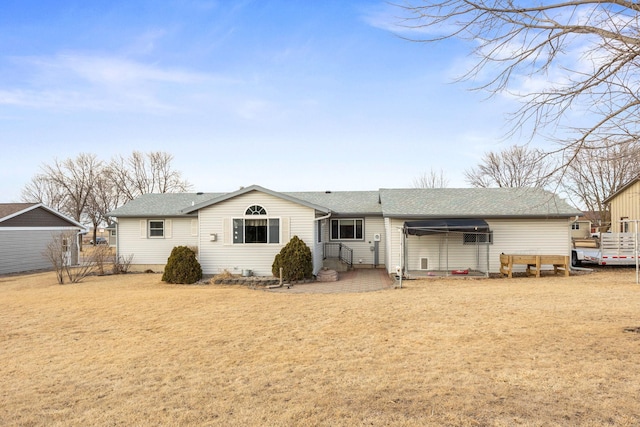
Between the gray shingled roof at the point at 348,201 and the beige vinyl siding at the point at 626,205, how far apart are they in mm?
13313

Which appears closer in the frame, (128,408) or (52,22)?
(128,408)

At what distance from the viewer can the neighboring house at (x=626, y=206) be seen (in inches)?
922

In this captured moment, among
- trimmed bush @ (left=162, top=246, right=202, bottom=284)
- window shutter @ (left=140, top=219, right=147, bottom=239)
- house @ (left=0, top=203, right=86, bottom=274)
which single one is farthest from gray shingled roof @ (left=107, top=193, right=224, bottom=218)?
house @ (left=0, top=203, right=86, bottom=274)

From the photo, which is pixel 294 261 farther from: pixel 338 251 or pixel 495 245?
pixel 495 245

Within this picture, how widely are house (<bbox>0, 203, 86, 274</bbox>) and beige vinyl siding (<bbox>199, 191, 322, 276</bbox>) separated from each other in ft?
25.6

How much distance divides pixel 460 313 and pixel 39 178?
53.2 m

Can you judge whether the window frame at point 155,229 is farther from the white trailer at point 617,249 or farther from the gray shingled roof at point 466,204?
the white trailer at point 617,249

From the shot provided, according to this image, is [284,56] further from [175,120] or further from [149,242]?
[149,242]

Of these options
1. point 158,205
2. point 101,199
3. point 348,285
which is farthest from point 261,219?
point 101,199

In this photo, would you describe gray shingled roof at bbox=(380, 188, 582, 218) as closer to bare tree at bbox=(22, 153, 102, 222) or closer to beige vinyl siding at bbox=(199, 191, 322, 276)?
beige vinyl siding at bbox=(199, 191, 322, 276)

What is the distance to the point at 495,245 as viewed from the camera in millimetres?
17016

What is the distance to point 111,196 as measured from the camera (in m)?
45.4

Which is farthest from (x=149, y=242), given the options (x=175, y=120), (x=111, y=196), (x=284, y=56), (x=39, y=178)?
(x=39, y=178)

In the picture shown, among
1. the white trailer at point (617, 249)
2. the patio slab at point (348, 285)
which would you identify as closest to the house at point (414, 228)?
the patio slab at point (348, 285)
